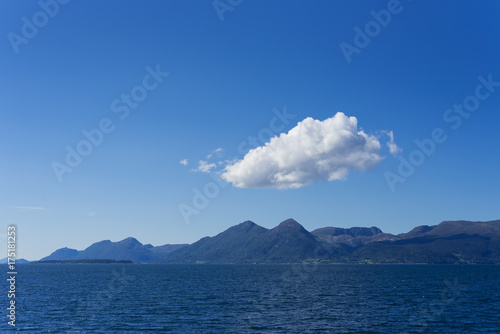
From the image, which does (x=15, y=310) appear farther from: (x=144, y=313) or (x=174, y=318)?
(x=174, y=318)

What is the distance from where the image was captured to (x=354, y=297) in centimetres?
11612

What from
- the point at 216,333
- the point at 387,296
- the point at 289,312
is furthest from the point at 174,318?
the point at 387,296

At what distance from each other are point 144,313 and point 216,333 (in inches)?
1087

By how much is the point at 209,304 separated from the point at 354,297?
156 feet

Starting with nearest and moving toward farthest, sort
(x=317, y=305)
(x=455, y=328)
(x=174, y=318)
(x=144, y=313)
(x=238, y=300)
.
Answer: (x=455, y=328) → (x=174, y=318) → (x=144, y=313) → (x=317, y=305) → (x=238, y=300)

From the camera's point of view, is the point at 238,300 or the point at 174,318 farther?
the point at 238,300

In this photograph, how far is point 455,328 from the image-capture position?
231 ft

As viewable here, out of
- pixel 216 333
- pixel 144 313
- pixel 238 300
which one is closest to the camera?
pixel 216 333

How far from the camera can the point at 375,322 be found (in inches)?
2945

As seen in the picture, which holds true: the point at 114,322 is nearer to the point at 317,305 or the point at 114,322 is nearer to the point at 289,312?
the point at 289,312

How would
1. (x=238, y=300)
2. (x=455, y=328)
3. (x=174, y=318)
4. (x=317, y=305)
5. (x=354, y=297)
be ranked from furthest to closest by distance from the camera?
1. (x=354, y=297)
2. (x=238, y=300)
3. (x=317, y=305)
4. (x=174, y=318)
5. (x=455, y=328)

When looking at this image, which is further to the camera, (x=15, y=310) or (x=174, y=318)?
(x=15, y=310)

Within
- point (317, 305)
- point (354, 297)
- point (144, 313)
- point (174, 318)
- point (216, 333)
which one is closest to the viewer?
point (216, 333)

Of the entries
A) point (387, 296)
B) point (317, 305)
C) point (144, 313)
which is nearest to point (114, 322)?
point (144, 313)
